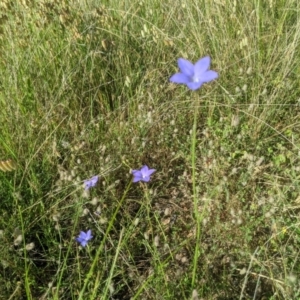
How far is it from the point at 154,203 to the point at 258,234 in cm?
40

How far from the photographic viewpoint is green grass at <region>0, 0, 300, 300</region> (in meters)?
1.44

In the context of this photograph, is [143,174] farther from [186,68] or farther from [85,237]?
[186,68]

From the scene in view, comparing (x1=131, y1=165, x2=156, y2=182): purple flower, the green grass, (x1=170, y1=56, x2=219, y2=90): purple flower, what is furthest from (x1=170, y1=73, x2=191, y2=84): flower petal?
(x1=131, y1=165, x2=156, y2=182): purple flower

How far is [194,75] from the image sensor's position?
3.38 ft

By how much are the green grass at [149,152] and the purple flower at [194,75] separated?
0.45 meters

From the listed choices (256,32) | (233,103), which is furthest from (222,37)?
(233,103)

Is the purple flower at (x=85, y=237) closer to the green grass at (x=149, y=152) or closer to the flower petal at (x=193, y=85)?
the green grass at (x=149, y=152)

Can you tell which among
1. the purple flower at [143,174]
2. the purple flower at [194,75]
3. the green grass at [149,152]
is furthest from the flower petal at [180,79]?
the purple flower at [143,174]

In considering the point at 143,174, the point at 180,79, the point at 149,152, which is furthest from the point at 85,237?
the point at 180,79

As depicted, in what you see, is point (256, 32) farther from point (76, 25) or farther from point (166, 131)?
point (76, 25)

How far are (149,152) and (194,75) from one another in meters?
0.91

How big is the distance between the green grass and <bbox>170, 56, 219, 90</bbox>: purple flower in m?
0.45

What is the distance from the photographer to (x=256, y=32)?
2.16m

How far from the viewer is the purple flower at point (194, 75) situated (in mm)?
948
